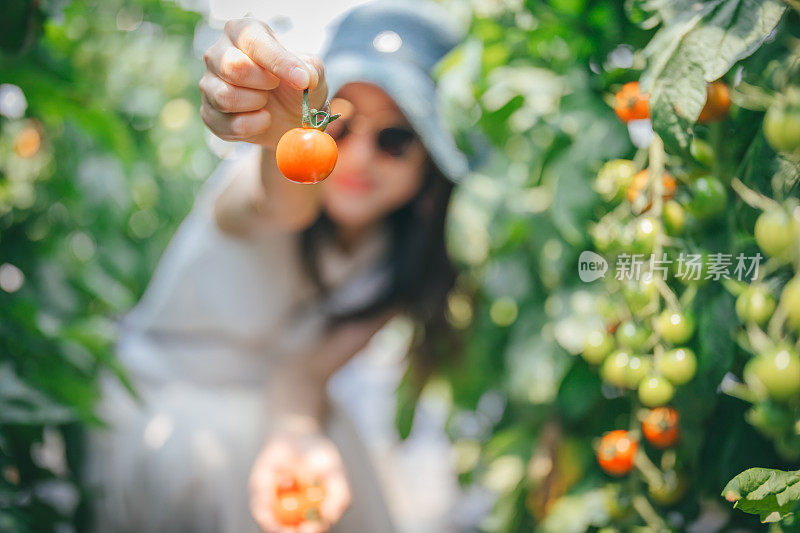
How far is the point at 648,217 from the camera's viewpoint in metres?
0.59

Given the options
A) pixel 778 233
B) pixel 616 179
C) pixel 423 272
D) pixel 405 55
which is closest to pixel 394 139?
pixel 405 55

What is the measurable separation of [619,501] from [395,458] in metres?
1.87

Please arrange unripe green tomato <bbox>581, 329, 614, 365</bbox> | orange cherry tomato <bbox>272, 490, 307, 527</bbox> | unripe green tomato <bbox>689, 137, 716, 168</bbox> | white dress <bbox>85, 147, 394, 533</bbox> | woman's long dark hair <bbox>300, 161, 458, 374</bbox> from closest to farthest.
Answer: unripe green tomato <bbox>689, 137, 716, 168</bbox> < unripe green tomato <bbox>581, 329, 614, 365</bbox> < orange cherry tomato <bbox>272, 490, 307, 527</bbox> < white dress <bbox>85, 147, 394, 533</bbox> < woman's long dark hair <bbox>300, 161, 458, 374</bbox>

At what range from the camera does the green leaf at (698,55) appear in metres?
0.47

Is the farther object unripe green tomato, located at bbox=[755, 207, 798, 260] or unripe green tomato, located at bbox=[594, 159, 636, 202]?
unripe green tomato, located at bbox=[594, 159, 636, 202]

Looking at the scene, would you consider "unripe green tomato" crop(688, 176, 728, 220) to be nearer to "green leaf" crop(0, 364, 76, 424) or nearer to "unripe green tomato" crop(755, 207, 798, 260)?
"unripe green tomato" crop(755, 207, 798, 260)

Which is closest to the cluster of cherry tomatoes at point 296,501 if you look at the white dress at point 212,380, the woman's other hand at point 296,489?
the woman's other hand at point 296,489

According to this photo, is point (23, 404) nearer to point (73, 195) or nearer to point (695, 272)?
point (73, 195)

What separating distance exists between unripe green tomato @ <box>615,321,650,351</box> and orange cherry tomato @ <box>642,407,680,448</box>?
0.29ft

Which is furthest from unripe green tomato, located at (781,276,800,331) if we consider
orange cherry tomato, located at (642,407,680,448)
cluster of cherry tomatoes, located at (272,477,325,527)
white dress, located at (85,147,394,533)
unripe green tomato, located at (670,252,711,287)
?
white dress, located at (85,147,394,533)

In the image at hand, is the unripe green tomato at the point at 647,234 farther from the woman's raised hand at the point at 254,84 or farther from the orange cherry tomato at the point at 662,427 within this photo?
the woman's raised hand at the point at 254,84

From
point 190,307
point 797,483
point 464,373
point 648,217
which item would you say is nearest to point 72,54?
point 190,307

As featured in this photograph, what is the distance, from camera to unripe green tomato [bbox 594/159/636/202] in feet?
2.12

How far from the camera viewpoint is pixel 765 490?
455mm
